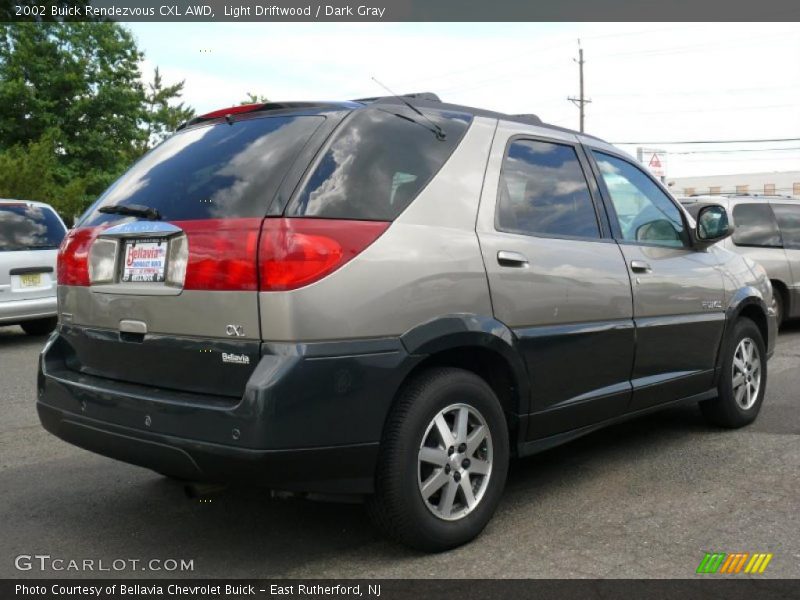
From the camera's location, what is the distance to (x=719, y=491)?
4.23 meters

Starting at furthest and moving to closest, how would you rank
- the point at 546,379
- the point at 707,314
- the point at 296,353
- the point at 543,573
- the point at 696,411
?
the point at 696,411 → the point at 707,314 → the point at 546,379 → the point at 543,573 → the point at 296,353

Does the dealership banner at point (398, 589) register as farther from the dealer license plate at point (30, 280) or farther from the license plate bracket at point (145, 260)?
the dealer license plate at point (30, 280)

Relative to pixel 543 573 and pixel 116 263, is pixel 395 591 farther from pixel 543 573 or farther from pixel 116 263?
pixel 116 263

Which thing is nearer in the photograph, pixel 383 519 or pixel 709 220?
pixel 383 519

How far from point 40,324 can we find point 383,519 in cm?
922

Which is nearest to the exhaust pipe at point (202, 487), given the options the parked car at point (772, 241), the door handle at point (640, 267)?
the door handle at point (640, 267)

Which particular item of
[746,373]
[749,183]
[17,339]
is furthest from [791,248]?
[749,183]

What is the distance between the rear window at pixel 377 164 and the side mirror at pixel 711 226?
6.83 ft

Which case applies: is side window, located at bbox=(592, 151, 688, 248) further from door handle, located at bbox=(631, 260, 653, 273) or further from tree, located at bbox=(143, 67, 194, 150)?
tree, located at bbox=(143, 67, 194, 150)

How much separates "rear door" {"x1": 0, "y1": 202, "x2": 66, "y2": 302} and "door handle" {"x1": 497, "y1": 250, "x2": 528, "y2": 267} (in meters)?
7.57

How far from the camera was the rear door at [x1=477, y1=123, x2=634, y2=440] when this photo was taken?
371cm

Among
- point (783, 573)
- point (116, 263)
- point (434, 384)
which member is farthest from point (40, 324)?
point (783, 573)

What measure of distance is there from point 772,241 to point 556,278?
804cm

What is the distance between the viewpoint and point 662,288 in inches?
182
